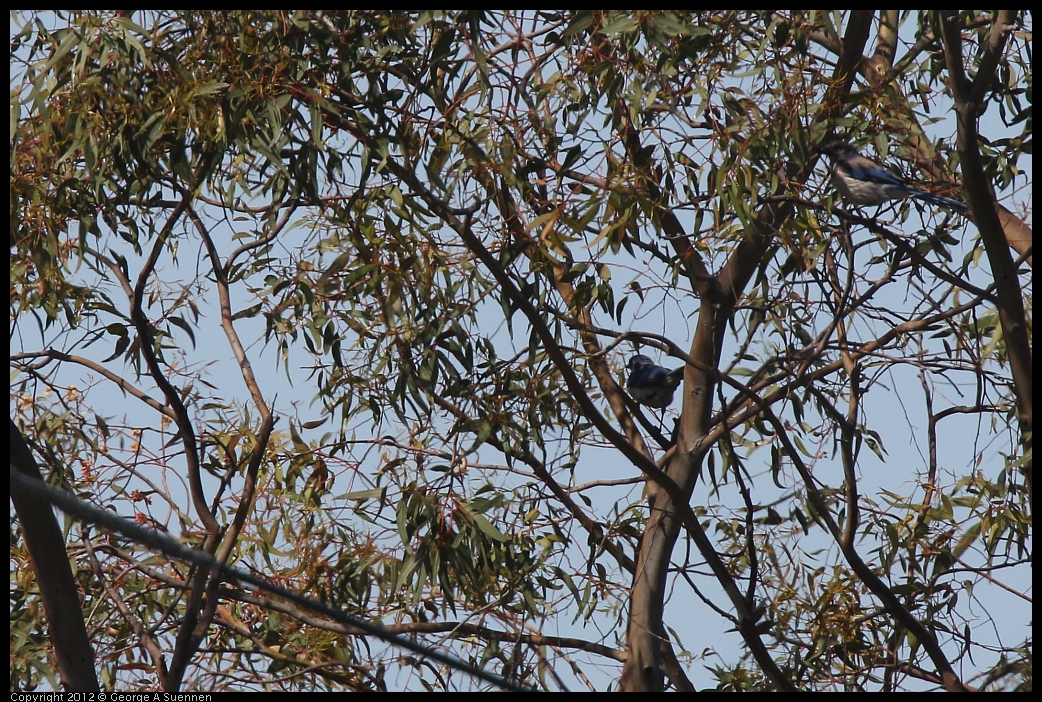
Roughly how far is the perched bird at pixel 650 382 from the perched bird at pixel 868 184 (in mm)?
1076

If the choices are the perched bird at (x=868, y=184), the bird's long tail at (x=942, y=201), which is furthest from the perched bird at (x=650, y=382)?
the bird's long tail at (x=942, y=201)

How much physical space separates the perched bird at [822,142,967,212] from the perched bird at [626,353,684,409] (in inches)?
42.4

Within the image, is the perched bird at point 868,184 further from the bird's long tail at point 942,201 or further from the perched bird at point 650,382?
the perched bird at point 650,382

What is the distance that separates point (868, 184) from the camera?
4.66 meters

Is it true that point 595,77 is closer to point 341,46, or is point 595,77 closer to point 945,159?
point 341,46

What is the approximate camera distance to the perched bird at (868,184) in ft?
14.3

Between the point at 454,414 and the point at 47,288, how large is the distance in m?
1.55

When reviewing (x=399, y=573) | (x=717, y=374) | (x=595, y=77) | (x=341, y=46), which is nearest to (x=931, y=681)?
(x=717, y=374)

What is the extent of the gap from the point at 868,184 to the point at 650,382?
1336mm

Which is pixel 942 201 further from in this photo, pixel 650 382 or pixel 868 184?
pixel 650 382

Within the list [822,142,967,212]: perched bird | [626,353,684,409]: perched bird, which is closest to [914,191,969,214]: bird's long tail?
[822,142,967,212]: perched bird

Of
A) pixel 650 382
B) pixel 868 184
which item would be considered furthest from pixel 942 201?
pixel 650 382

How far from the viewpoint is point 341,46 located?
12.3 ft

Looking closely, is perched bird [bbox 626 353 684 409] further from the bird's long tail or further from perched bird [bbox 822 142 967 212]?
the bird's long tail
